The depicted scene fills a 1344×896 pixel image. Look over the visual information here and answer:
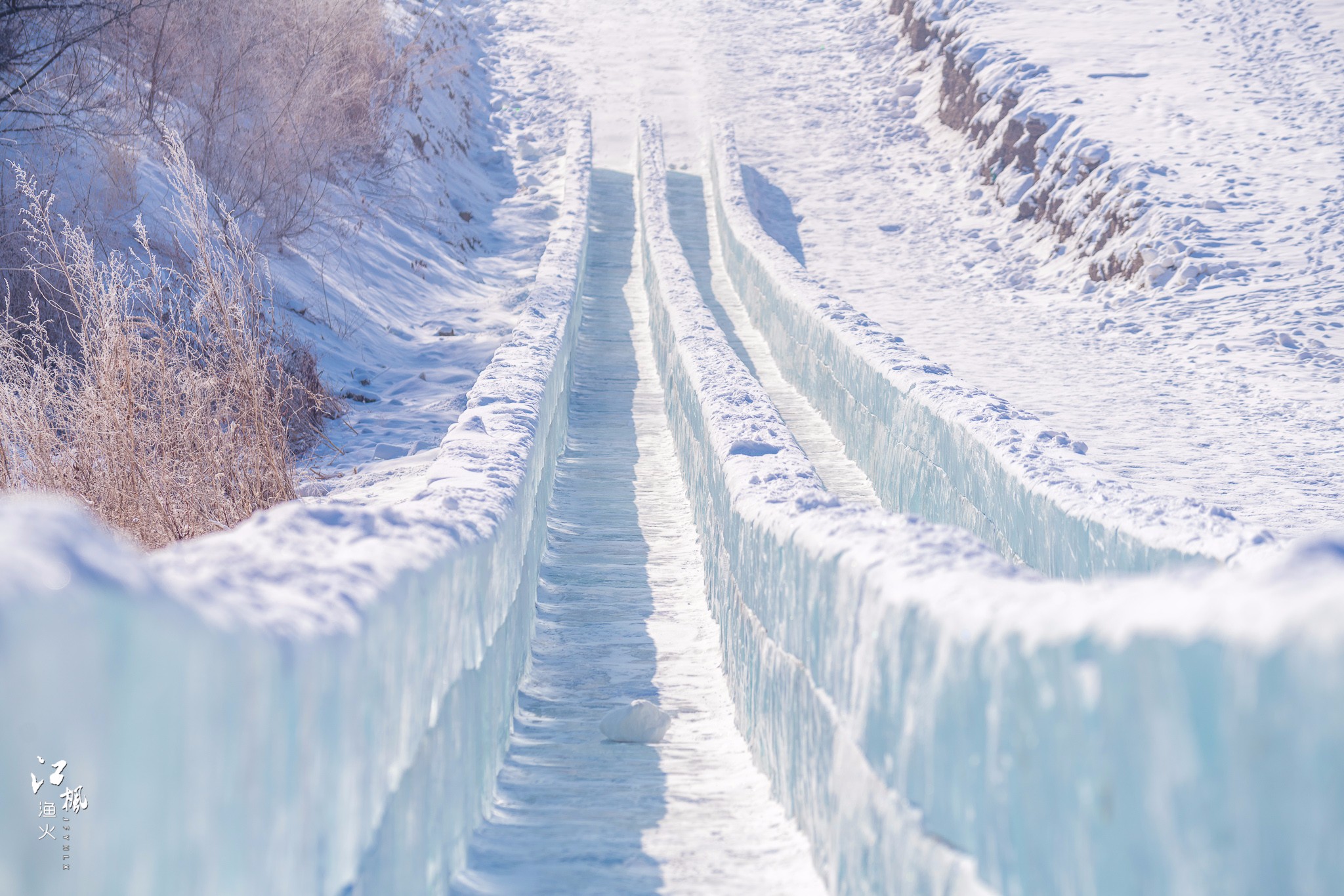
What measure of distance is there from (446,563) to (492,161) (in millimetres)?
18533

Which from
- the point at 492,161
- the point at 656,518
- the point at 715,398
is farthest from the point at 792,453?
the point at 492,161

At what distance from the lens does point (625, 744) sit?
3.34 meters

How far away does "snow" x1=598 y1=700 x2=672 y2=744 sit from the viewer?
10.9ft

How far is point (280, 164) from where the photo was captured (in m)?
10.2

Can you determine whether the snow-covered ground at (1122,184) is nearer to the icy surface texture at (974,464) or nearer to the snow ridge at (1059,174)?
the snow ridge at (1059,174)

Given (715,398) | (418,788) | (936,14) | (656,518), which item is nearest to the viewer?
(418,788)

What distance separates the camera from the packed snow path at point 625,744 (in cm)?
249

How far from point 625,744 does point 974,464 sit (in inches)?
82.9

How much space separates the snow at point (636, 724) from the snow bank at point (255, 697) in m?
0.59

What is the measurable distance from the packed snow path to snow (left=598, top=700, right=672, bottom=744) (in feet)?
0.17

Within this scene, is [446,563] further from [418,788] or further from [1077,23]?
[1077,23]

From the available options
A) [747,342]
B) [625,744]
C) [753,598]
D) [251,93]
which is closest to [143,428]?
[625,744]

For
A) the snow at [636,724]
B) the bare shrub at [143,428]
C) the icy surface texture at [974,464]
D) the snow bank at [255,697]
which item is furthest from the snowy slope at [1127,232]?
the bare shrub at [143,428]

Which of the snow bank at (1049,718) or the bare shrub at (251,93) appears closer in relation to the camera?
the snow bank at (1049,718)
